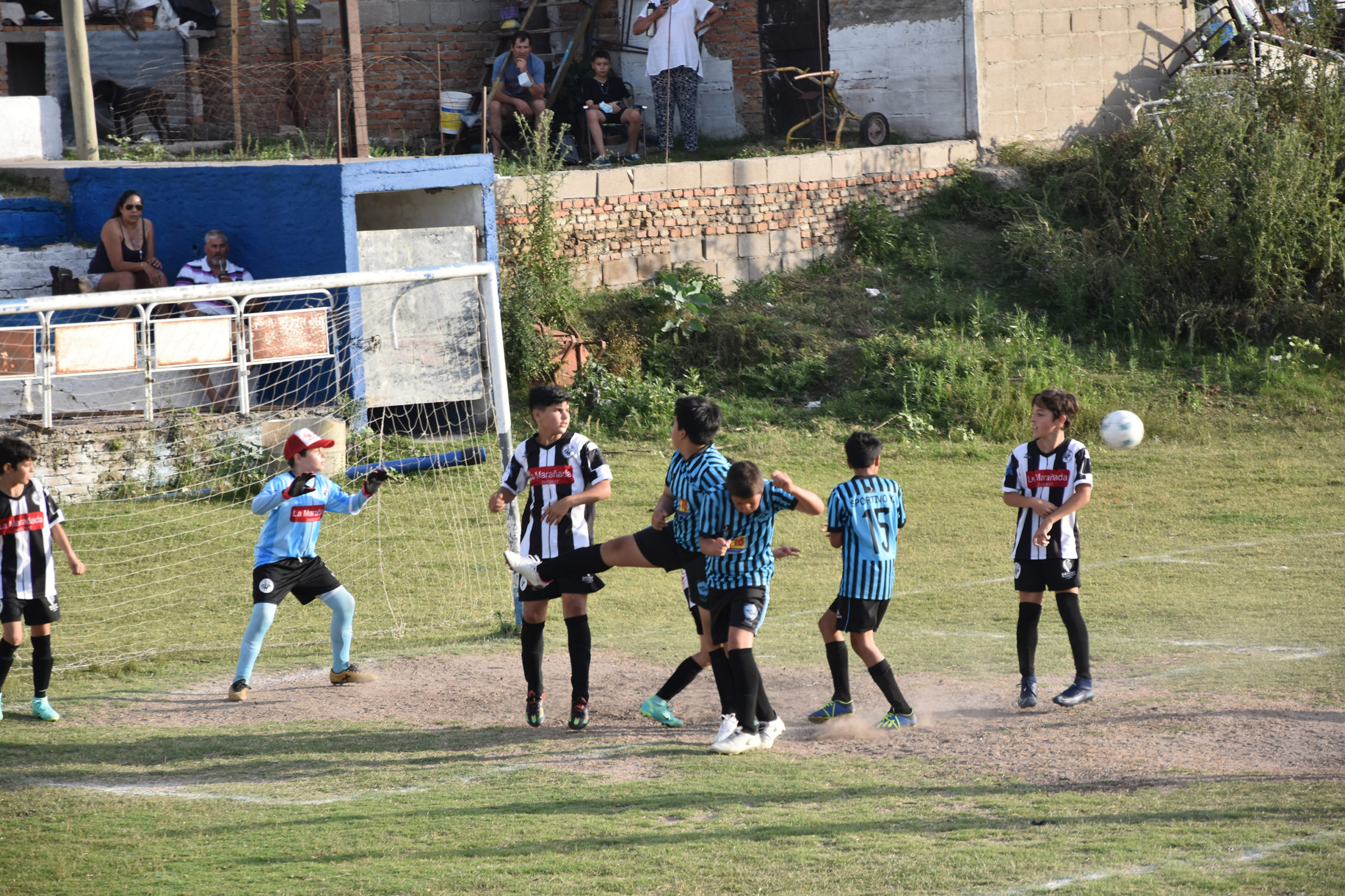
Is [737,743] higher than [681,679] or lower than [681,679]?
lower

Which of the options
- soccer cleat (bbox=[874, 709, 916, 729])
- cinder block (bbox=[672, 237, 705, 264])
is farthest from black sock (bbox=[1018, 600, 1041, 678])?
cinder block (bbox=[672, 237, 705, 264])

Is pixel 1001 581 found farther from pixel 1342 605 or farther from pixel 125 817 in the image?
pixel 125 817

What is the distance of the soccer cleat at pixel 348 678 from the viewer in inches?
302

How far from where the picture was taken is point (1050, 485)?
270 inches

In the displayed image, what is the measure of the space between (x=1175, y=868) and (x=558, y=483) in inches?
135

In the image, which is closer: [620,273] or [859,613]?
[859,613]

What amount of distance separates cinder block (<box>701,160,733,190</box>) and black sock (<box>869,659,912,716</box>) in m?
11.7

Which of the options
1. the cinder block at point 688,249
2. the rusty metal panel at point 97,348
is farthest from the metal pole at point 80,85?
the cinder block at point 688,249

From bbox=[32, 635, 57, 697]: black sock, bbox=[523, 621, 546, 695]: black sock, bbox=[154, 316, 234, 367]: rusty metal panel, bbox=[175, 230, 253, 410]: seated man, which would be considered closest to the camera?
bbox=[523, 621, 546, 695]: black sock

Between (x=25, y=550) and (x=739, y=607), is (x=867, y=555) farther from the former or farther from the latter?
(x=25, y=550)

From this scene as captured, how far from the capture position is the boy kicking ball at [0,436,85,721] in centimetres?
698

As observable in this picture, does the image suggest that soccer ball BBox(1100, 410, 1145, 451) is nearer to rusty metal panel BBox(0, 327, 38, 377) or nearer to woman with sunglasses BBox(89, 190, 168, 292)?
rusty metal panel BBox(0, 327, 38, 377)

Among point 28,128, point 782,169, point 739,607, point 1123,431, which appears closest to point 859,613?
point 739,607

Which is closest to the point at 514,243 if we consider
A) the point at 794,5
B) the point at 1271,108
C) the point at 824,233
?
the point at 824,233
